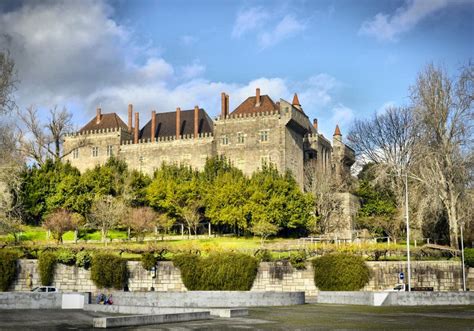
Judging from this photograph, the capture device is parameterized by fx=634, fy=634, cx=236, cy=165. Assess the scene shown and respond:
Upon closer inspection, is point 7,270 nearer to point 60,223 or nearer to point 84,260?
point 84,260

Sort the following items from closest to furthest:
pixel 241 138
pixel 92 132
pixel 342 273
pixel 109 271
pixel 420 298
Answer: pixel 420 298, pixel 342 273, pixel 109 271, pixel 241 138, pixel 92 132

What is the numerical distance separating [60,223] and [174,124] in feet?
82.2

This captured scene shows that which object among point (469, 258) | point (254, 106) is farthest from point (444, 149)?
point (254, 106)

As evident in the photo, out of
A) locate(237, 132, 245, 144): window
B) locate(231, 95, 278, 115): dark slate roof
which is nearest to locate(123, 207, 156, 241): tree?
locate(237, 132, 245, 144): window

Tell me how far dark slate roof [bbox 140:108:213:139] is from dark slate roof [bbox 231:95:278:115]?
4626 millimetres

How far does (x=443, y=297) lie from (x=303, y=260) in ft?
34.8

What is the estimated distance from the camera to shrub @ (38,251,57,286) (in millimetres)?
38719

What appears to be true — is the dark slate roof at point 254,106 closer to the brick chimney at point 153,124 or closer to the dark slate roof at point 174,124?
the dark slate roof at point 174,124

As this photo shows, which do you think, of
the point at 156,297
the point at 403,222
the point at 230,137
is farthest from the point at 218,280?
the point at 230,137

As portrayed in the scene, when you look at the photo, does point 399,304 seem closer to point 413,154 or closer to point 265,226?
point 413,154

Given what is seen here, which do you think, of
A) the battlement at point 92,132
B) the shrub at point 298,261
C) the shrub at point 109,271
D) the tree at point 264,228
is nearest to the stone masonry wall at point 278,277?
the shrub at point 298,261

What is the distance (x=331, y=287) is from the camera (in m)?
36.7

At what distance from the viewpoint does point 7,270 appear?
3838 cm

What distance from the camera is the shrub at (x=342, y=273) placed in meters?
36.6
